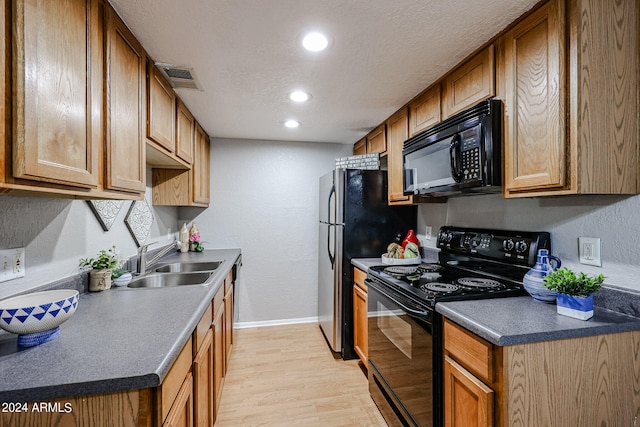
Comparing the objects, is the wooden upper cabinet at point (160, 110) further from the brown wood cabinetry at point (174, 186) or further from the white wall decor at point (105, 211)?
the brown wood cabinetry at point (174, 186)

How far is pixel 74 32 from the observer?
0.99m

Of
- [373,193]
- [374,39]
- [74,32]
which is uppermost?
[374,39]

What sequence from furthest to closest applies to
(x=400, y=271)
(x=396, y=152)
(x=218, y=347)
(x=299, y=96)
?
(x=396, y=152) < (x=299, y=96) < (x=400, y=271) < (x=218, y=347)

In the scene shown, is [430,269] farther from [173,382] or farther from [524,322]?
[173,382]

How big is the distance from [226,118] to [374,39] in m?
1.63

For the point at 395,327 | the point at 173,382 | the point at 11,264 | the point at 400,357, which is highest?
the point at 11,264

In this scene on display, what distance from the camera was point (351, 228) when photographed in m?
2.65

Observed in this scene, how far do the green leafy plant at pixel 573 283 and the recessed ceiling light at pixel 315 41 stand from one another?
1.46 meters

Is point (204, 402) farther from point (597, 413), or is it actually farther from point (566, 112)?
point (566, 112)

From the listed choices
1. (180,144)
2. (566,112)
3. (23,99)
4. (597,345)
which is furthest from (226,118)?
(597,345)

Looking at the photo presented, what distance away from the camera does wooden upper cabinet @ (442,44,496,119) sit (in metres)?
1.47

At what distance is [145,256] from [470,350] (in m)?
2.01

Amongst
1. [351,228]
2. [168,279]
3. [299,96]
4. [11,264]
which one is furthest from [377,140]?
[11,264]

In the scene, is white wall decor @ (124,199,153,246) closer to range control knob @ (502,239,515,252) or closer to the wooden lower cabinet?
the wooden lower cabinet
